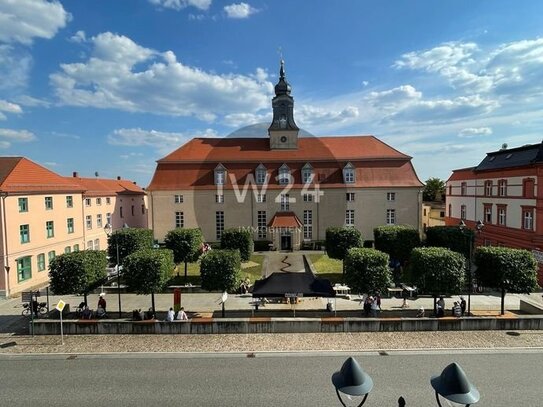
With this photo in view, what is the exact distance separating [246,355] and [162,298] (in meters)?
12.3

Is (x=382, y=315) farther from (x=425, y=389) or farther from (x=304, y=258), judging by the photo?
(x=304, y=258)

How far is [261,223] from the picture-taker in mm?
46250

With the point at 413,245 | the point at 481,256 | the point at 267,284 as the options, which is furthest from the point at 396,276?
the point at 267,284

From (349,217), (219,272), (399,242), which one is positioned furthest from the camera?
(349,217)

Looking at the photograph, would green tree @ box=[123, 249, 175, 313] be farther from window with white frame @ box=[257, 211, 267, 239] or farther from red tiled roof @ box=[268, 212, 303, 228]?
window with white frame @ box=[257, 211, 267, 239]

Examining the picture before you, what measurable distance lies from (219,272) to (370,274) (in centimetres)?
952

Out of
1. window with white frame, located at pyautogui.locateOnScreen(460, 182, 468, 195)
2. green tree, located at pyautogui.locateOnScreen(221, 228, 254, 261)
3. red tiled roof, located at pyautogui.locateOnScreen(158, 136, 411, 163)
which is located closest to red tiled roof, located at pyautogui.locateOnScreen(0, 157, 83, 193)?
red tiled roof, located at pyautogui.locateOnScreen(158, 136, 411, 163)

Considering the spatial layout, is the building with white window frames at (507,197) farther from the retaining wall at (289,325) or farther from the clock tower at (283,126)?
the clock tower at (283,126)

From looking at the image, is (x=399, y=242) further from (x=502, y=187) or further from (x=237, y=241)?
(x=237, y=241)

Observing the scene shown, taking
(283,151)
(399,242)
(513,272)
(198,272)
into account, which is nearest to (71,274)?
(198,272)

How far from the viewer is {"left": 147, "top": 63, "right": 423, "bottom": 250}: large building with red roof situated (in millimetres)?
45562

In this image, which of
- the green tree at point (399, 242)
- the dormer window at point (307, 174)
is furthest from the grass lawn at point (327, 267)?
the dormer window at point (307, 174)

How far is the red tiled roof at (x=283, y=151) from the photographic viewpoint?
1839 inches

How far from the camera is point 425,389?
1176cm
